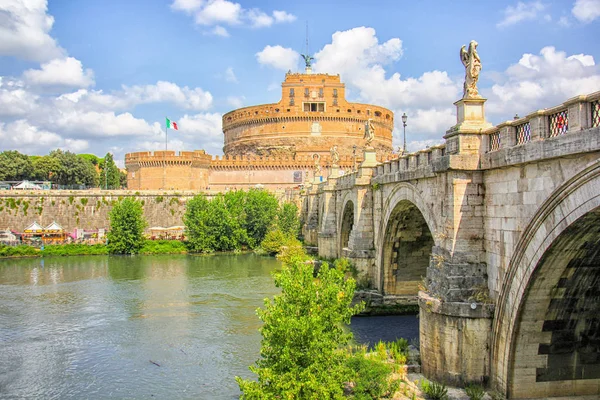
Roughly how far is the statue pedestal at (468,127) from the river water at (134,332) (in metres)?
8.21

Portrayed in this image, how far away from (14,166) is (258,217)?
3498 cm

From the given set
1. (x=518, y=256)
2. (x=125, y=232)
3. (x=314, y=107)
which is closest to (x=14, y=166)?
(x=125, y=232)

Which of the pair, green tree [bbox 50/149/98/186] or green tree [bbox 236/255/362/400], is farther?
green tree [bbox 50/149/98/186]

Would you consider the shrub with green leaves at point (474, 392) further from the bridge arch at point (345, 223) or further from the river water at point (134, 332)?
the bridge arch at point (345, 223)

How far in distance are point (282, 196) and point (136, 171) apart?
2118 cm

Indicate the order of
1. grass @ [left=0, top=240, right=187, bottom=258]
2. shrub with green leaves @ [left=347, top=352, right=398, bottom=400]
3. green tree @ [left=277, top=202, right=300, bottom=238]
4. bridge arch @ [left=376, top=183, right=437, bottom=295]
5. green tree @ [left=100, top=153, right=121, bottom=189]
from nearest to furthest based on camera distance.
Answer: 1. shrub with green leaves @ [left=347, top=352, right=398, bottom=400]
2. bridge arch @ [left=376, top=183, right=437, bottom=295]
3. grass @ [left=0, top=240, right=187, bottom=258]
4. green tree @ [left=277, top=202, right=300, bottom=238]
5. green tree @ [left=100, top=153, right=121, bottom=189]

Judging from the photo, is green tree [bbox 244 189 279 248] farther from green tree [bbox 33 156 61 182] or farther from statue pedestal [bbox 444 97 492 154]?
statue pedestal [bbox 444 97 492 154]

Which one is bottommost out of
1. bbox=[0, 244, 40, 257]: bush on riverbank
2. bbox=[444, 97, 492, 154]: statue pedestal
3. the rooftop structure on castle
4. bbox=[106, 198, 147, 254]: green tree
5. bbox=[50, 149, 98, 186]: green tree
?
bbox=[0, 244, 40, 257]: bush on riverbank

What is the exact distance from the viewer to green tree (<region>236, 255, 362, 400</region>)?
32.8ft

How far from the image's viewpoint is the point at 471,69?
11.6 meters

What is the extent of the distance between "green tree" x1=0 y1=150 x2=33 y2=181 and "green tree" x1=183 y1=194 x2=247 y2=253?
30323 mm

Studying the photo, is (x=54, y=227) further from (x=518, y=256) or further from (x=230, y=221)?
(x=518, y=256)

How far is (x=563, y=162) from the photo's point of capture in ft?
28.1

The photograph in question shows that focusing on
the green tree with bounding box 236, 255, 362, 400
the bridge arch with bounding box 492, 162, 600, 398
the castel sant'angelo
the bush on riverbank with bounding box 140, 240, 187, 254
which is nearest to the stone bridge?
the bridge arch with bounding box 492, 162, 600, 398
